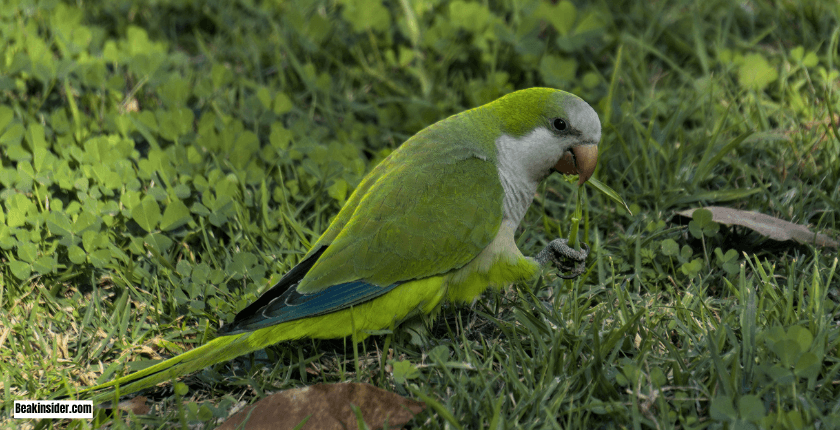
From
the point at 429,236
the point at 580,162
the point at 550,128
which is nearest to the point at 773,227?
the point at 580,162

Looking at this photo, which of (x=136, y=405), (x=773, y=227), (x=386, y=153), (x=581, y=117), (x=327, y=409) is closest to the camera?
(x=327, y=409)

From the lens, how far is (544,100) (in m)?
2.61

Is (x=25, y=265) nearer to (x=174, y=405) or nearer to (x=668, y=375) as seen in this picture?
(x=174, y=405)

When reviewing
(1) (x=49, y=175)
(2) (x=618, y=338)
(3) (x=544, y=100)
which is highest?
(3) (x=544, y=100)

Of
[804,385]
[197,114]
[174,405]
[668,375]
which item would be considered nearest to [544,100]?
[668,375]

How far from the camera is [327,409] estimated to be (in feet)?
6.81

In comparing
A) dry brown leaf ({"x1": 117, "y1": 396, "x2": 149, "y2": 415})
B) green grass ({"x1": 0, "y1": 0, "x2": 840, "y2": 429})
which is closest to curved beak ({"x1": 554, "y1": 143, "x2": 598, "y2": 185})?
green grass ({"x1": 0, "y1": 0, "x2": 840, "y2": 429})

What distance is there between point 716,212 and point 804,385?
3.27 ft

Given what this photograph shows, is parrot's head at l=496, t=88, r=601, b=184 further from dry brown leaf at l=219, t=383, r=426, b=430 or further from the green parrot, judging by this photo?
dry brown leaf at l=219, t=383, r=426, b=430

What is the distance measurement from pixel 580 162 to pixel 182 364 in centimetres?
166

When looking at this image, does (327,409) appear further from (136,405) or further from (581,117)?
(581,117)

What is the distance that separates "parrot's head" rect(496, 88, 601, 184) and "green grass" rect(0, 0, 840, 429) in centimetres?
30

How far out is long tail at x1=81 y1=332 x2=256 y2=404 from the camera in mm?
Result: 2135

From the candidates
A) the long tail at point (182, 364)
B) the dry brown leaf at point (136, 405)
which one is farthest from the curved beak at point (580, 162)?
the dry brown leaf at point (136, 405)
